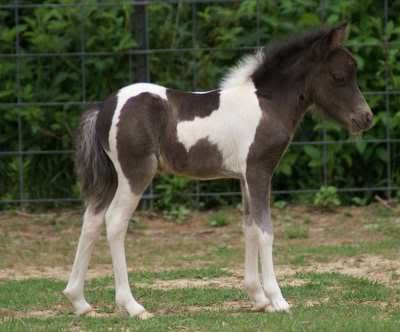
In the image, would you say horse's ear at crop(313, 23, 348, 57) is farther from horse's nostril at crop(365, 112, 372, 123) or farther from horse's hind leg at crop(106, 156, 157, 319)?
horse's hind leg at crop(106, 156, 157, 319)

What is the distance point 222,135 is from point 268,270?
3.19 feet

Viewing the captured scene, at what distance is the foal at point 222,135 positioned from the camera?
6.96 m

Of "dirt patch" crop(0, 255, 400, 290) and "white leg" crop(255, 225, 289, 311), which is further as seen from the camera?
"dirt patch" crop(0, 255, 400, 290)

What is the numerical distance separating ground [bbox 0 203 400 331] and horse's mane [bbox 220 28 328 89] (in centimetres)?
165

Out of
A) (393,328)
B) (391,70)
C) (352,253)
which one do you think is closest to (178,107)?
(393,328)

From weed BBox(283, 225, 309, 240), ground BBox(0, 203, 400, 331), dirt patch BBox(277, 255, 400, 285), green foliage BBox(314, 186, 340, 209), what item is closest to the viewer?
ground BBox(0, 203, 400, 331)

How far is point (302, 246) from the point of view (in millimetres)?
10062

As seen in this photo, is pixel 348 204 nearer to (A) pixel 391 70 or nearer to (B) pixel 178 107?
(A) pixel 391 70

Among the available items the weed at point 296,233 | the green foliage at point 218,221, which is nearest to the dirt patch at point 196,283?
the weed at point 296,233

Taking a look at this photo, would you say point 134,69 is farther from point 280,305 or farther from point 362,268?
point 280,305

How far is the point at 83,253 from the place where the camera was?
709 centimetres

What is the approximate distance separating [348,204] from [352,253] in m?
2.38

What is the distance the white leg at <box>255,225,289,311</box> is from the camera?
22.6 ft

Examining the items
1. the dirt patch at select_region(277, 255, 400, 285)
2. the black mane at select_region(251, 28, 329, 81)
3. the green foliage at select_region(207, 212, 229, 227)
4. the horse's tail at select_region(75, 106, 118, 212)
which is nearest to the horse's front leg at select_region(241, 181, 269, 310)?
the black mane at select_region(251, 28, 329, 81)
